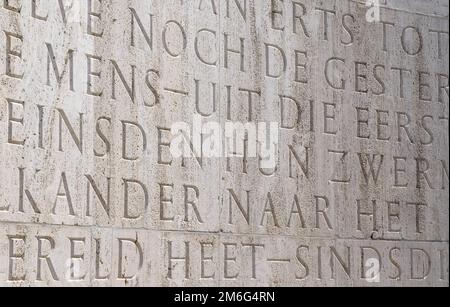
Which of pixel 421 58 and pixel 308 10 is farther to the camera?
pixel 421 58

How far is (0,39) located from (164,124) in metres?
1.45

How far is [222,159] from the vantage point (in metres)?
8.45

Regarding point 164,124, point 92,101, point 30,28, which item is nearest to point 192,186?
point 164,124

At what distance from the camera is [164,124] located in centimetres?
815

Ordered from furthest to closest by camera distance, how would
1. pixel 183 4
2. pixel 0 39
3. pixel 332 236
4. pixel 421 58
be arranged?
pixel 421 58
pixel 332 236
pixel 183 4
pixel 0 39

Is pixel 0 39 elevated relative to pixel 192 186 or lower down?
elevated

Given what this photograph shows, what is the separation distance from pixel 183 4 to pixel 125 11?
53 centimetres

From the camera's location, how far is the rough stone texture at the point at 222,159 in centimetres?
743

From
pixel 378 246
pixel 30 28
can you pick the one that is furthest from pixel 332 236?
pixel 30 28

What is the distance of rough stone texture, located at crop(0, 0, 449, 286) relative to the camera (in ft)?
24.4

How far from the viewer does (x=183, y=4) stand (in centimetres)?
837

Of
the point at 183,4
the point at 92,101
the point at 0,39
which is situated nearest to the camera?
the point at 0,39

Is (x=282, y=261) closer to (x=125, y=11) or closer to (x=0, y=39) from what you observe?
(x=125, y=11)
